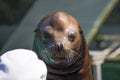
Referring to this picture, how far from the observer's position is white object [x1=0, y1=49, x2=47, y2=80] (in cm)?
100

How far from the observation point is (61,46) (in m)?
1.36

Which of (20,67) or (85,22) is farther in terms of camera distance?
(85,22)

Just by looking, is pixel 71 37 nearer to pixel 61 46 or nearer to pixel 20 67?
pixel 61 46

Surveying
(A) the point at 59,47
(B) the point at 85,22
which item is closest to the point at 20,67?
(A) the point at 59,47

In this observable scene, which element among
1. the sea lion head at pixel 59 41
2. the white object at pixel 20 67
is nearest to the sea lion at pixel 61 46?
the sea lion head at pixel 59 41

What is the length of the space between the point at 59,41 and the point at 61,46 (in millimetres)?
20

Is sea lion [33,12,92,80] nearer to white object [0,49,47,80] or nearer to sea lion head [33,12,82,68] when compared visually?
sea lion head [33,12,82,68]

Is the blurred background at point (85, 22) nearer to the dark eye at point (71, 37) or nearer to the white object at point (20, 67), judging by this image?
the dark eye at point (71, 37)

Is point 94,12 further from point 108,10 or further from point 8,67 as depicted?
point 8,67

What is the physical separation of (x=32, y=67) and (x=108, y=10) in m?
1.89

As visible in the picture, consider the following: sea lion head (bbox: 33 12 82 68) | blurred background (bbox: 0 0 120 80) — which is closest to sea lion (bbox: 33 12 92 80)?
sea lion head (bbox: 33 12 82 68)

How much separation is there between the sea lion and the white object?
32 centimetres

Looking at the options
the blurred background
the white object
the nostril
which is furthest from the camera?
the blurred background

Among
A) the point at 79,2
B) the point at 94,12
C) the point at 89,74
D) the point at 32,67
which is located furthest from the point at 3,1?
the point at 32,67
